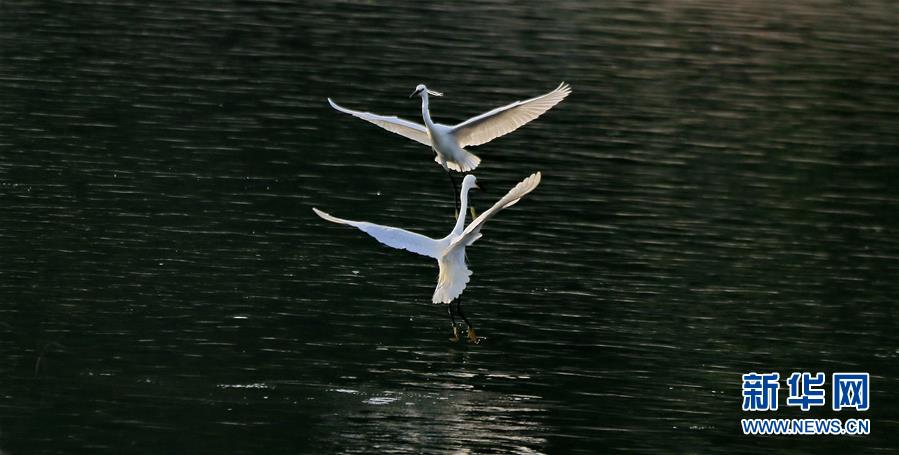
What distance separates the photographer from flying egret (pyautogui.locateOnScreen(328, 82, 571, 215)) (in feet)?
59.1

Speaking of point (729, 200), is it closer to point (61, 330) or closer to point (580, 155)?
point (580, 155)

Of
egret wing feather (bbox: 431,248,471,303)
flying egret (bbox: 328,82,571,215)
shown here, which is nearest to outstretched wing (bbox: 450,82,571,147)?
flying egret (bbox: 328,82,571,215)

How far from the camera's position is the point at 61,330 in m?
16.7

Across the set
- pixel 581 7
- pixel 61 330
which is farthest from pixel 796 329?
pixel 581 7

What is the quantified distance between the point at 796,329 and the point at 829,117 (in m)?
13.8

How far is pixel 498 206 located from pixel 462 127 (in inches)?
163

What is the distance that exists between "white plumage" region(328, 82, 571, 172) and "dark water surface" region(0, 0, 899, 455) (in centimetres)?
168

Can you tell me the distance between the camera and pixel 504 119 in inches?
727

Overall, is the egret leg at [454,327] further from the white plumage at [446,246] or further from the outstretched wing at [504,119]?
the outstretched wing at [504,119]

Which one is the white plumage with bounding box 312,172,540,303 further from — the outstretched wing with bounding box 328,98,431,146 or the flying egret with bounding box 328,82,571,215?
the outstretched wing with bounding box 328,98,431,146

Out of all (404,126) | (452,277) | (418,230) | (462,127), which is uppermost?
(404,126)

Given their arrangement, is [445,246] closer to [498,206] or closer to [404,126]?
[498,206]

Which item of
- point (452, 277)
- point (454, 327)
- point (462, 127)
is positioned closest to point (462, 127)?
point (462, 127)


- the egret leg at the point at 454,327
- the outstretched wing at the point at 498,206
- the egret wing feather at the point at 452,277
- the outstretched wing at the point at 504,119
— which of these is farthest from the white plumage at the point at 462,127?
the outstretched wing at the point at 498,206
